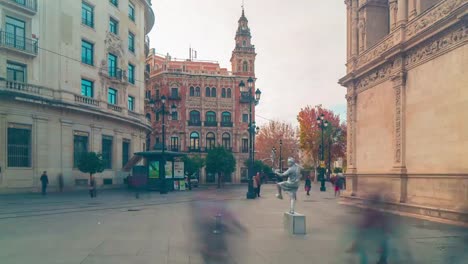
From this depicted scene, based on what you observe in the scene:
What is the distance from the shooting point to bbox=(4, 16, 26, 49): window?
27.6 m

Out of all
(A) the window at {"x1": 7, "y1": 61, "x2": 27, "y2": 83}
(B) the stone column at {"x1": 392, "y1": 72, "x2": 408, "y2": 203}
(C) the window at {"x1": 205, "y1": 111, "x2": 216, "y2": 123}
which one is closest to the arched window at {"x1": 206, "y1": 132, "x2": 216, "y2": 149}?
(C) the window at {"x1": 205, "y1": 111, "x2": 216, "y2": 123}

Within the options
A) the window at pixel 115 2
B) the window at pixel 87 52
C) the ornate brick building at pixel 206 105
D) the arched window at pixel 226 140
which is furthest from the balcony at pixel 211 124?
the window at pixel 87 52

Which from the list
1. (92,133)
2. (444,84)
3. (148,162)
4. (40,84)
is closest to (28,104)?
(40,84)

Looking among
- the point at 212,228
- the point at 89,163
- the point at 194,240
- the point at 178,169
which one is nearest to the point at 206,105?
the point at 178,169

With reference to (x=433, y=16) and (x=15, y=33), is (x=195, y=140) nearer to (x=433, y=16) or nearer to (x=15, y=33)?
(x=15, y=33)

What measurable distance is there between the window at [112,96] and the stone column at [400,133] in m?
28.3

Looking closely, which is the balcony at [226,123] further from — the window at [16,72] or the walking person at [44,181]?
the walking person at [44,181]

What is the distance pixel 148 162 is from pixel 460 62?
2551 centimetres

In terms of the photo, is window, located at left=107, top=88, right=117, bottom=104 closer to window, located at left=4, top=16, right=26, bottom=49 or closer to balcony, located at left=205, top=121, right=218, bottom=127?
window, located at left=4, top=16, right=26, bottom=49

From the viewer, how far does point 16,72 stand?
28.1 metres

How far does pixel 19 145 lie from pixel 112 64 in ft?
44.6

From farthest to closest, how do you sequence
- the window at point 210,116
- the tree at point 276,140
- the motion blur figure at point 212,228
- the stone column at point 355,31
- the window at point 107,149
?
1. the tree at point 276,140
2. the window at point 210,116
3. the window at point 107,149
4. the stone column at point 355,31
5. the motion blur figure at point 212,228

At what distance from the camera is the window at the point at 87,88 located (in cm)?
3408

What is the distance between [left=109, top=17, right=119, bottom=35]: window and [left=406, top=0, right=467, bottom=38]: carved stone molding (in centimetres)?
2976
